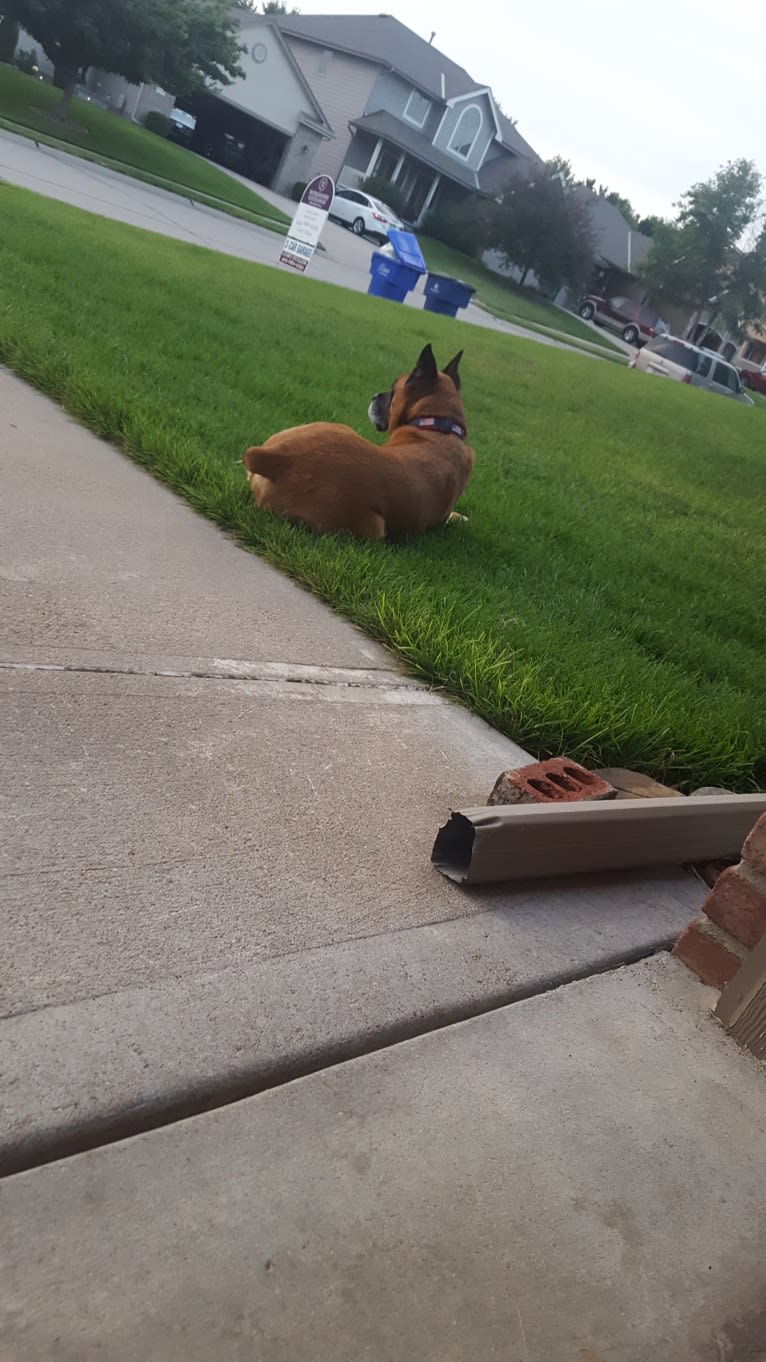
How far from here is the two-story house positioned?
141 ft

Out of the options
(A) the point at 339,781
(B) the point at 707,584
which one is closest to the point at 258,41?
(B) the point at 707,584

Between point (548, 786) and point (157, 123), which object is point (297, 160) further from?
point (548, 786)

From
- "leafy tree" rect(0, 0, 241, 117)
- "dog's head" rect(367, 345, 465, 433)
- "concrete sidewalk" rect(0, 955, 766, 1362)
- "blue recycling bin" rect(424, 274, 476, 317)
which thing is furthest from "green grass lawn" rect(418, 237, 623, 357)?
"concrete sidewalk" rect(0, 955, 766, 1362)

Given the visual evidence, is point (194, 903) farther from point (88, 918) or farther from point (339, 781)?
point (339, 781)

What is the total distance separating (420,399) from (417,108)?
168ft

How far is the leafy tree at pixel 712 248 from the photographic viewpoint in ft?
194

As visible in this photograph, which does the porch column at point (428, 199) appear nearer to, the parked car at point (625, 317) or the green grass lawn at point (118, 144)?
the parked car at point (625, 317)

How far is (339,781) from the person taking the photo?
281cm

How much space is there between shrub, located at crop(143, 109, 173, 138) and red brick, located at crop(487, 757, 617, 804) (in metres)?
45.9

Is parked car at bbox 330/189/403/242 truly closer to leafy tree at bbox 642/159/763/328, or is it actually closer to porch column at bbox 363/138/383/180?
porch column at bbox 363/138/383/180

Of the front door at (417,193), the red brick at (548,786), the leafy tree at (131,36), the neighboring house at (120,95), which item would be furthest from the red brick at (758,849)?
the front door at (417,193)

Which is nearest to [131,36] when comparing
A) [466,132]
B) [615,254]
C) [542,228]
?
[542,228]

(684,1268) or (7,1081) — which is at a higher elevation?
(684,1268)

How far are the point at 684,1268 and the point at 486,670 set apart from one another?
232 cm
